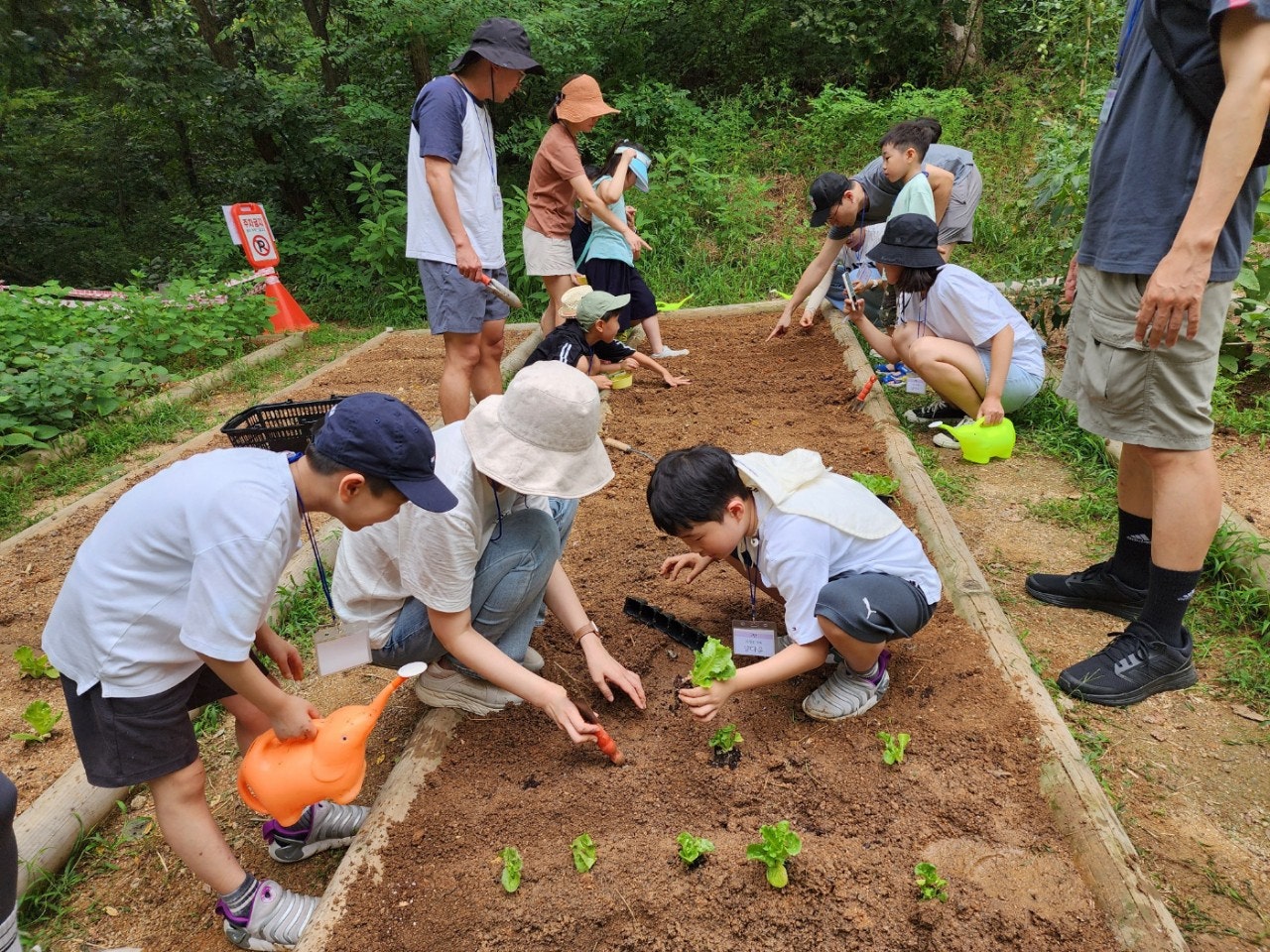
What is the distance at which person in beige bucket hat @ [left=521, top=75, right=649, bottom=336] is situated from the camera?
4.77 metres

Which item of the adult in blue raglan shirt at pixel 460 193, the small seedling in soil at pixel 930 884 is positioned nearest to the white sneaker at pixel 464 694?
the small seedling in soil at pixel 930 884

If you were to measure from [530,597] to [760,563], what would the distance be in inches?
25.7

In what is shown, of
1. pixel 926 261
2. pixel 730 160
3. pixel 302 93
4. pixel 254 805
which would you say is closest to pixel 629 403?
pixel 926 261

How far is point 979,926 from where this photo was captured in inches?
64.6

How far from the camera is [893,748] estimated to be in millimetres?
2045

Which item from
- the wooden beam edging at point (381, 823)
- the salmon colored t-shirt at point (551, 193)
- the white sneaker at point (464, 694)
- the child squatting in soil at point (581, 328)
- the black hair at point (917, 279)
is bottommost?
the wooden beam edging at point (381, 823)

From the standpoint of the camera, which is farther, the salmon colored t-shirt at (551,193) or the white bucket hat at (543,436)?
the salmon colored t-shirt at (551,193)

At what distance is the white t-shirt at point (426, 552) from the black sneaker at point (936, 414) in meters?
2.71

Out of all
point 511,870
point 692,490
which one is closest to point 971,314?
point 692,490

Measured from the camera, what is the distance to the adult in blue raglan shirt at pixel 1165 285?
71.6 inches

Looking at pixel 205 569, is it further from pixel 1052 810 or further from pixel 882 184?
pixel 882 184

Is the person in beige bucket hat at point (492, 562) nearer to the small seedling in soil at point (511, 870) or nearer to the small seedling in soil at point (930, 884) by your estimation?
the small seedling in soil at point (511, 870)

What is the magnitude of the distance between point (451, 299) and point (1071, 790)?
Result: 3.07m

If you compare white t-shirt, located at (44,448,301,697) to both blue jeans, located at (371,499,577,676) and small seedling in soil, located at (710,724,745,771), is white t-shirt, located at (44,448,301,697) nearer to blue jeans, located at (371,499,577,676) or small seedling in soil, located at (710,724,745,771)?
blue jeans, located at (371,499,577,676)
